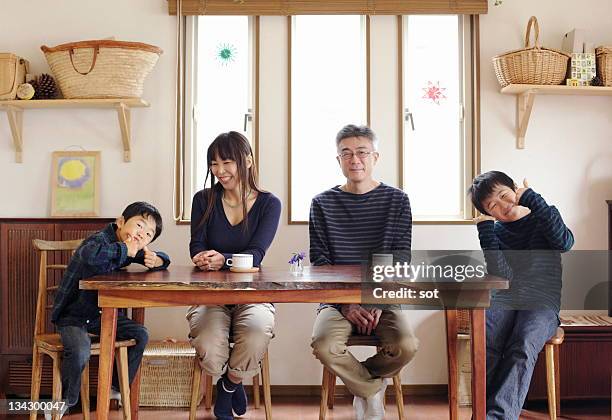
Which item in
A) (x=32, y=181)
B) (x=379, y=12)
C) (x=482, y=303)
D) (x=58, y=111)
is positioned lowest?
(x=482, y=303)

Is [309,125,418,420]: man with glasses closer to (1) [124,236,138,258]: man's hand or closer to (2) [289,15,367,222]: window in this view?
(2) [289,15,367,222]: window

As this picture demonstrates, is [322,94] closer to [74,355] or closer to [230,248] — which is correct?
[230,248]

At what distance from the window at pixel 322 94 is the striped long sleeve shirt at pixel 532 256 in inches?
47.6

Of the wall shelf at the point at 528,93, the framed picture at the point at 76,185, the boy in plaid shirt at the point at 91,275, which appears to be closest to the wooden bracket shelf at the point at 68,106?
the framed picture at the point at 76,185

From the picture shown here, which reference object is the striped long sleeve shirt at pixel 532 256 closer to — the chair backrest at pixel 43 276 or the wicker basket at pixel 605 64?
the wicker basket at pixel 605 64

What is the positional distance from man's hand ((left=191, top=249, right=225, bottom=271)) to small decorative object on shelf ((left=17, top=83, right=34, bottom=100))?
1328 mm

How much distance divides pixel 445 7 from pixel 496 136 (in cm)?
67

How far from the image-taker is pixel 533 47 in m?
3.46

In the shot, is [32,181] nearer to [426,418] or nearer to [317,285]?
[317,285]

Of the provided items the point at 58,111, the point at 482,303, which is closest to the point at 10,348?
the point at 58,111

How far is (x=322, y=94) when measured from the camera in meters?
3.79

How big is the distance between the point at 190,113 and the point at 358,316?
1476 mm

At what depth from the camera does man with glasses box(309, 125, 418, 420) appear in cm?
282

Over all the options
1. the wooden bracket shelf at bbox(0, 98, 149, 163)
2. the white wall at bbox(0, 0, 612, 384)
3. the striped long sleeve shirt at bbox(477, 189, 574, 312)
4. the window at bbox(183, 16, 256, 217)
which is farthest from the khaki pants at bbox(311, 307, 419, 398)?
the wooden bracket shelf at bbox(0, 98, 149, 163)
